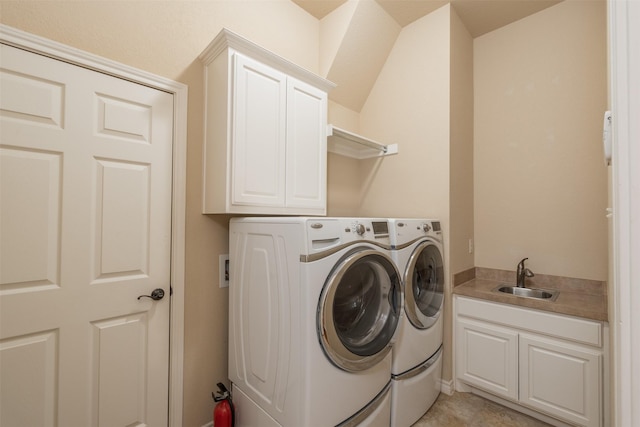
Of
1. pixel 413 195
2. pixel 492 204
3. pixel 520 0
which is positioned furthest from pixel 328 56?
pixel 492 204

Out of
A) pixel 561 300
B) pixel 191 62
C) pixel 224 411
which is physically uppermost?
pixel 191 62

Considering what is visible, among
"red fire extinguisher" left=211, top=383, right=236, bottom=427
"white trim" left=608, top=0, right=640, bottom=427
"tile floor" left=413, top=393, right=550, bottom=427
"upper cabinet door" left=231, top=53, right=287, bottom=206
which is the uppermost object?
"upper cabinet door" left=231, top=53, right=287, bottom=206

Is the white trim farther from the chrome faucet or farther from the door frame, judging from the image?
the chrome faucet

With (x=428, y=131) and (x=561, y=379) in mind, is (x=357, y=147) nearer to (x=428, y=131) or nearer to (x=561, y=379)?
(x=428, y=131)

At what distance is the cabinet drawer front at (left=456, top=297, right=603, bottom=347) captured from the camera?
168 centimetres

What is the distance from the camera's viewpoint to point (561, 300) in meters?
1.91

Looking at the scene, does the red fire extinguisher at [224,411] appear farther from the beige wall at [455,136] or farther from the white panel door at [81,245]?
the white panel door at [81,245]

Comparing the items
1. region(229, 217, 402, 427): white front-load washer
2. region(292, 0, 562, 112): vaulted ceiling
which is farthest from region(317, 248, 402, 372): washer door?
region(292, 0, 562, 112): vaulted ceiling

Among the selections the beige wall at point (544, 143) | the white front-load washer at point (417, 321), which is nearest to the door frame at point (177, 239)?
the white front-load washer at point (417, 321)

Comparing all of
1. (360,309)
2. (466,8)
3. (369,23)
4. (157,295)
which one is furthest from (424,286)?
(466,8)

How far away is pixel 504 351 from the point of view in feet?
6.41

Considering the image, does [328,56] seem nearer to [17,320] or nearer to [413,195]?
[413,195]

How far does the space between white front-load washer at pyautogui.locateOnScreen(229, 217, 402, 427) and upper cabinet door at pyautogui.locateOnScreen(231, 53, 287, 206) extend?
0.21 m

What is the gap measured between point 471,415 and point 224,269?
1956 millimetres
